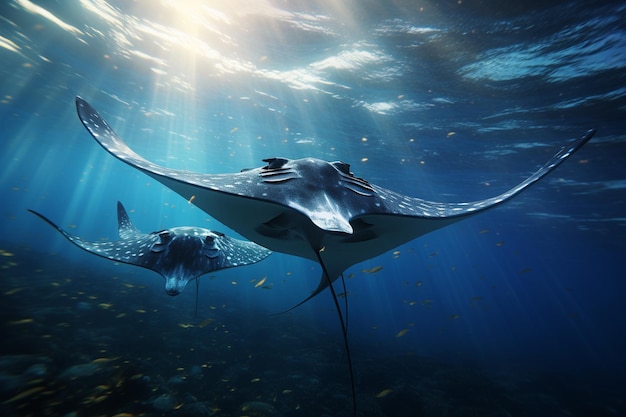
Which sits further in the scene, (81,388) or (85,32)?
(85,32)

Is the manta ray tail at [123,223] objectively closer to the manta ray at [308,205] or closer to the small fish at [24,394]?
the small fish at [24,394]

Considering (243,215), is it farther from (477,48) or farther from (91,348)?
(477,48)

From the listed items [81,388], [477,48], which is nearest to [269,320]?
[81,388]

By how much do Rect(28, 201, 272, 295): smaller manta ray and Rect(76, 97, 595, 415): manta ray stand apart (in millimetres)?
1531

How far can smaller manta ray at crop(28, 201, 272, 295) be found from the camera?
14.8ft

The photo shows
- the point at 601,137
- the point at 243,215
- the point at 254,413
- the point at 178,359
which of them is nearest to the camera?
the point at 243,215

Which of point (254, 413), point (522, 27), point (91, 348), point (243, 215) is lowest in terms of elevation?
point (254, 413)

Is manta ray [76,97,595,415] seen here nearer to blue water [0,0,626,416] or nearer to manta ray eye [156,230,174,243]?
manta ray eye [156,230,174,243]

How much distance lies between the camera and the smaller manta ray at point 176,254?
451cm

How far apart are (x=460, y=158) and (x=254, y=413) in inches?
683

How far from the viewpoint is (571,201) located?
19812 mm

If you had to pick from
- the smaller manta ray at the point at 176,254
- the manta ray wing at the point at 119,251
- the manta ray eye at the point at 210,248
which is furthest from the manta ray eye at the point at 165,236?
the manta ray eye at the point at 210,248

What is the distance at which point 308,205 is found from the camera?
2.28 meters

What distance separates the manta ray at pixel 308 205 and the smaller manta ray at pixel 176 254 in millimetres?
1531
